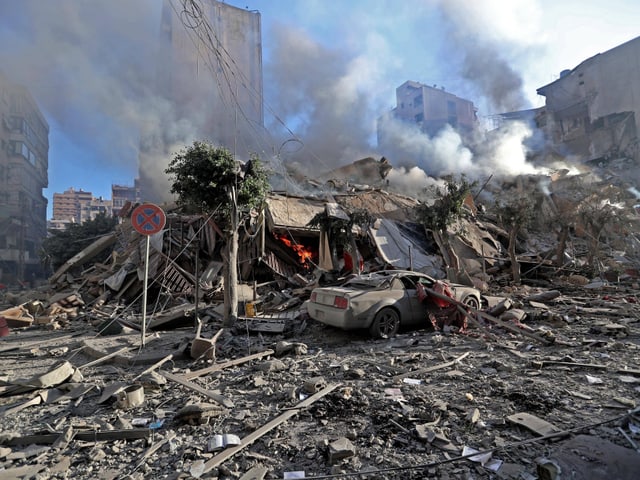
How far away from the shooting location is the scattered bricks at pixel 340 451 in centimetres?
284

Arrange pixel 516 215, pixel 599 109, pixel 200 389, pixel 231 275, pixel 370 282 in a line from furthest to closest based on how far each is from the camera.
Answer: pixel 599 109 < pixel 516 215 < pixel 231 275 < pixel 370 282 < pixel 200 389

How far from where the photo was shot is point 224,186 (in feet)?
28.5

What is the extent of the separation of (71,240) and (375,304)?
25051mm

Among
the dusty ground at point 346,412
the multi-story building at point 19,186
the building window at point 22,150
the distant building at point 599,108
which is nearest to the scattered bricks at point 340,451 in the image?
the dusty ground at point 346,412

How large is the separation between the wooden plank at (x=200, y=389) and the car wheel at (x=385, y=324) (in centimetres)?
367

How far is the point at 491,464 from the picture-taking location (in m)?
2.77

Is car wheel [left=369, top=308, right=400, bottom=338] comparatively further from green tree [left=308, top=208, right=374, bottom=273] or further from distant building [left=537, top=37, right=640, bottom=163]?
distant building [left=537, top=37, right=640, bottom=163]

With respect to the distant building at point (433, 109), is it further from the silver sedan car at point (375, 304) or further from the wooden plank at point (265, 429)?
the wooden plank at point (265, 429)

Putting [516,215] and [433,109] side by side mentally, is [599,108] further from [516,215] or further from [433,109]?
[516,215]

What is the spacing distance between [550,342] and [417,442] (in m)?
4.63

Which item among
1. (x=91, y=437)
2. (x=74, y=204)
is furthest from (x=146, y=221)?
(x=74, y=204)

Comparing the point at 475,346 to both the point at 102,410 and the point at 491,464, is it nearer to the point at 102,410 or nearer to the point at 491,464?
the point at 491,464

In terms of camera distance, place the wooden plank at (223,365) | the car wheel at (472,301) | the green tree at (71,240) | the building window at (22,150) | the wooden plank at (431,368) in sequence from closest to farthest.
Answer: the wooden plank at (431,368) < the wooden plank at (223,365) < the car wheel at (472,301) < the green tree at (71,240) < the building window at (22,150)

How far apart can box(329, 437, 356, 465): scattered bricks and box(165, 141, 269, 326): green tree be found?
616 centimetres
